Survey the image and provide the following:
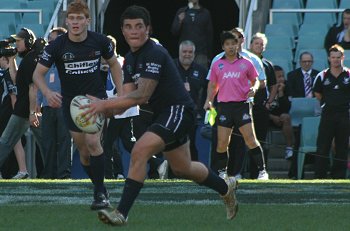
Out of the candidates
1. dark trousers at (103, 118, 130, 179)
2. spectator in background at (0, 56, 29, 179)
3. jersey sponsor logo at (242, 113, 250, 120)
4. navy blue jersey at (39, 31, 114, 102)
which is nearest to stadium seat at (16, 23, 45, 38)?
spectator in background at (0, 56, 29, 179)

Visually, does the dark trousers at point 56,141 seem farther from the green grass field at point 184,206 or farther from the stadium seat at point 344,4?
the stadium seat at point 344,4

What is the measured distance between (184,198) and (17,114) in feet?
14.2

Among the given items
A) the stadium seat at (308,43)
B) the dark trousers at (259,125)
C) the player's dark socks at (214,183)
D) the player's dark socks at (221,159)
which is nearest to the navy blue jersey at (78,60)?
the player's dark socks at (214,183)

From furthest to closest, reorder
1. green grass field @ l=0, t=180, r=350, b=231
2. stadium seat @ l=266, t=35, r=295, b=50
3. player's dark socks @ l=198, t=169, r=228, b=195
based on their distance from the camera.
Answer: stadium seat @ l=266, t=35, r=295, b=50 < player's dark socks @ l=198, t=169, r=228, b=195 < green grass field @ l=0, t=180, r=350, b=231

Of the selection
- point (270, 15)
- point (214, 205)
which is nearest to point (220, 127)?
point (214, 205)

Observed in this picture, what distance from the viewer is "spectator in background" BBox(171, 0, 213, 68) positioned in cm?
1991

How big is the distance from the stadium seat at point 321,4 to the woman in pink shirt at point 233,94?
5510 mm

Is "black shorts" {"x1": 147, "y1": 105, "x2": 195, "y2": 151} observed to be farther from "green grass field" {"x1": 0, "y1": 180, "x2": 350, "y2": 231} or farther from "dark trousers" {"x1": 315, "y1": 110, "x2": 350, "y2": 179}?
"dark trousers" {"x1": 315, "y1": 110, "x2": 350, "y2": 179}

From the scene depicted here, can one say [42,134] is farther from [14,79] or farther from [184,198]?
[184,198]

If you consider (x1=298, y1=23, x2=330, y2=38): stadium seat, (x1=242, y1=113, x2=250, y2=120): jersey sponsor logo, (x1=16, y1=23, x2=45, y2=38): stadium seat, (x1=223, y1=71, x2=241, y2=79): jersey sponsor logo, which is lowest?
(x1=242, y1=113, x2=250, y2=120): jersey sponsor logo

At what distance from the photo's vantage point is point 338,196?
43.1ft

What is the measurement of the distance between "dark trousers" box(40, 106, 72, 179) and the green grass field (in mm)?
1498

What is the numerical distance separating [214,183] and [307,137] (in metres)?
8.02

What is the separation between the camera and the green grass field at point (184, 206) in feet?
32.9
